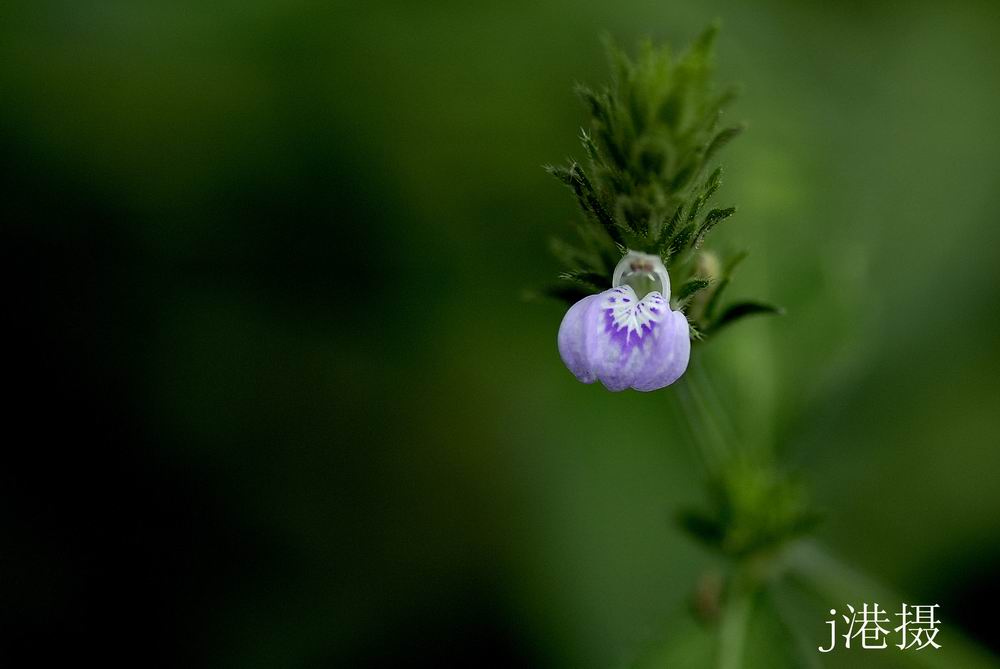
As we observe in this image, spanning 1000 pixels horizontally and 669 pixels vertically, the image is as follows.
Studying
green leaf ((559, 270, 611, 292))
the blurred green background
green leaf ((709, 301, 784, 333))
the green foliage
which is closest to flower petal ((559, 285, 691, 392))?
green leaf ((559, 270, 611, 292))

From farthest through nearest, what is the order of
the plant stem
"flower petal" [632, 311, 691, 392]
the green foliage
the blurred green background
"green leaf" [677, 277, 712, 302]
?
the blurred green background, the green foliage, the plant stem, "green leaf" [677, 277, 712, 302], "flower petal" [632, 311, 691, 392]

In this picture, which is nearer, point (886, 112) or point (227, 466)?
point (227, 466)

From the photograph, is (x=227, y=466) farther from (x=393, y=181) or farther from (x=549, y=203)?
(x=549, y=203)

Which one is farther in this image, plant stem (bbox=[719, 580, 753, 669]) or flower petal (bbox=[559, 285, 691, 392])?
plant stem (bbox=[719, 580, 753, 669])

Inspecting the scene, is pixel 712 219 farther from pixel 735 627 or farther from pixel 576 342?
pixel 735 627

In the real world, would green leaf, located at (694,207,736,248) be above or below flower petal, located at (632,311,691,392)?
above

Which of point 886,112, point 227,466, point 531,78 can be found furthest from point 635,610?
point 886,112

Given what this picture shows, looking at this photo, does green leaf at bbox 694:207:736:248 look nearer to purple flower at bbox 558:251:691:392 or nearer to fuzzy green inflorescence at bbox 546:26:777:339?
fuzzy green inflorescence at bbox 546:26:777:339

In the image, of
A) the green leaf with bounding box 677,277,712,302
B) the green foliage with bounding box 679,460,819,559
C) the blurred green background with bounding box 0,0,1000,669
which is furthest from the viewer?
the blurred green background with bounding box 0,0,1000,669
